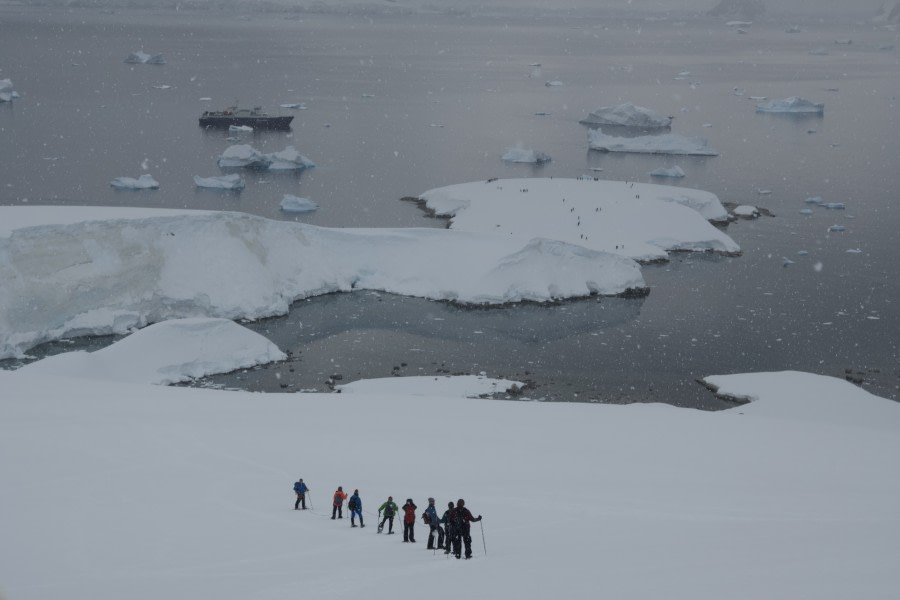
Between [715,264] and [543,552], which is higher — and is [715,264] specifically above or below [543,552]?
below

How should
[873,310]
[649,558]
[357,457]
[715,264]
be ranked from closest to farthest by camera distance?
[649,558]
[357,457]
[873,310]
[715,264]

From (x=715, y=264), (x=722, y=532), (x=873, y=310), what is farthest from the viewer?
(x=715, y=264)

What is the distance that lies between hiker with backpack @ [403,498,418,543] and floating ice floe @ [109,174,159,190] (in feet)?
148

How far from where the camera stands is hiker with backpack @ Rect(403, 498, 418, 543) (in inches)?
587

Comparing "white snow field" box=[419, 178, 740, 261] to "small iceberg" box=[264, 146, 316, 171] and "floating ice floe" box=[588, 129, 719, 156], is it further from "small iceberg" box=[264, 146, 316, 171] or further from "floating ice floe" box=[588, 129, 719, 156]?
"floating ice floe" box=[588, 129, 719, 156]

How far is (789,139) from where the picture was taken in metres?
83.2

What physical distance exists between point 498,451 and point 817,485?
643 cm

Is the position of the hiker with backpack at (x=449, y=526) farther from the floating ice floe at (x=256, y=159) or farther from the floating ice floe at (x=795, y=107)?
the floating ice floe at (x=795, y=107)

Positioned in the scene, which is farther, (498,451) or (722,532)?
(498,451)

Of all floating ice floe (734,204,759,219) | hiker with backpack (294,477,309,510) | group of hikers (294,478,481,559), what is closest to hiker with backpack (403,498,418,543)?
group of hikers (294,478,481,559)

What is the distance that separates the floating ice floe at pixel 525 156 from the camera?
68875 millimetres

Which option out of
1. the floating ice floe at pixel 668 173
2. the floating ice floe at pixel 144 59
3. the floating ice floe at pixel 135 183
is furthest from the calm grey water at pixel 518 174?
the floating ice floe at pixel 144 59

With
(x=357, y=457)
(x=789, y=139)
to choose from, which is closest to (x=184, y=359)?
(x=357, y=457)

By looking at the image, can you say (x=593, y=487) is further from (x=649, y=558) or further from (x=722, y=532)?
(x=649, y=558)
